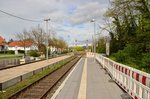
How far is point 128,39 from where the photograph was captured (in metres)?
36.5

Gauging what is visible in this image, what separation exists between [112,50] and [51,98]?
4048 cm

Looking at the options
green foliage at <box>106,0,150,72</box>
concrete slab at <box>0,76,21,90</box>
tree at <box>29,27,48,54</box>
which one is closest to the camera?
concrete slab at <box>0,76,21,90</box>

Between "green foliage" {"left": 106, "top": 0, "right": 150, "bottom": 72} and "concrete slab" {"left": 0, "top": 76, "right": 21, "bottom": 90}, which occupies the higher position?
"green foliage" {"left": 106, "top": 0, "right": 150, "bottom": 72}

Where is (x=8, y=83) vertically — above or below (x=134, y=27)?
below

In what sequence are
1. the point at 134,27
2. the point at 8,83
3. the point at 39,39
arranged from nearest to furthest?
the point at 8,83
the point at 134,27
the point at 39,39

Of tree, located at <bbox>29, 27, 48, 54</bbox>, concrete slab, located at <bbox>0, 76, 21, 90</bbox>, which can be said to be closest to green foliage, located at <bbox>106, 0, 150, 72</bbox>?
concrete slab, located at <bbox>0, 76, 21, 90</bbox>

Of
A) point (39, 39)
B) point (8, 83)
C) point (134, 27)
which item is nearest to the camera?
point (8, 83)

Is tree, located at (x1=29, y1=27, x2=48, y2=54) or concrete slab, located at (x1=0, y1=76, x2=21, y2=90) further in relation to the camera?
tree, located at (x1=29, y1=27, x2=48, y2=54)

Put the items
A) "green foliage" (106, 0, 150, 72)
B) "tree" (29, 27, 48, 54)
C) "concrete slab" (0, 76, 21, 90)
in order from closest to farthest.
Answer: "concrete slab" (0, 76, 21, 90)
"green foliage" (106, 0, 150, 72)
"tree" (29, 27, 48, 54)

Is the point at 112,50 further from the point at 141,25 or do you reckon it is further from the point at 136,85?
the point at 136,85

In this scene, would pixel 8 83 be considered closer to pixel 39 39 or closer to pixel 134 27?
pixel 134 27

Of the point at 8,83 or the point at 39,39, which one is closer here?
the point at 8,83

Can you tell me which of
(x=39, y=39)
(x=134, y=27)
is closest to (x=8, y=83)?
(x=134, y=27)

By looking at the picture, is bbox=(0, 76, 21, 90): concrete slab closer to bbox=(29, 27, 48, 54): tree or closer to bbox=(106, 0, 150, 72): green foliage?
bbox=(106, 0, 150, 72): green foliage
